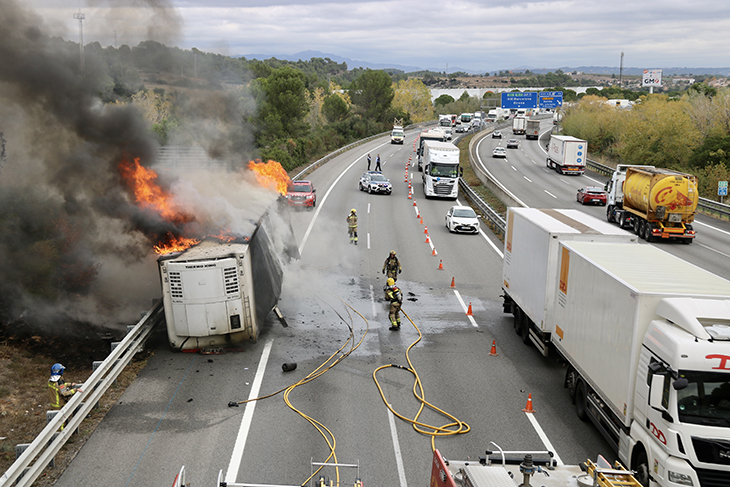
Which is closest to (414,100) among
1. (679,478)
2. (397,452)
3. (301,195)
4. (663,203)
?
(301,195)

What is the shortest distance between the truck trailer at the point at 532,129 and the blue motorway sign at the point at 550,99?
11.7ft

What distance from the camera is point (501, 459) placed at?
22.8 ft

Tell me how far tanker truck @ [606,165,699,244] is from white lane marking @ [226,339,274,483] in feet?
70.8

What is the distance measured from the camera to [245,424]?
1046cm

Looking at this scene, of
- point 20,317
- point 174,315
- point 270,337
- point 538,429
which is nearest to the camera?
point 538,429

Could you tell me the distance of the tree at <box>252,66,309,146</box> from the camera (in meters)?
59.8

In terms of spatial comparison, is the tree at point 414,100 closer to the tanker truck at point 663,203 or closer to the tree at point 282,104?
the tree at point 282,104

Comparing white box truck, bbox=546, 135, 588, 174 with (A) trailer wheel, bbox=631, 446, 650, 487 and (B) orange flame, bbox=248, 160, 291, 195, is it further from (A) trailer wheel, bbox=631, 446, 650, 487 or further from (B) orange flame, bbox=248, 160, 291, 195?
(A) trailer wheel, bbox=631, 446, 650, 487

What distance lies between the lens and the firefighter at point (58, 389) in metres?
10.0

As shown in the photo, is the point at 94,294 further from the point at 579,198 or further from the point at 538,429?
the point at 579,198

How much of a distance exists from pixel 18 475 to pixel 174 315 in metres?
5.75

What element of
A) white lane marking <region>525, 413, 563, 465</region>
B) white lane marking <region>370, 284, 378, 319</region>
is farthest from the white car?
white lane marking <region>525, 413, 563, 465</region>

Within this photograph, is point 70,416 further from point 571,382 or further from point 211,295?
point 571,382

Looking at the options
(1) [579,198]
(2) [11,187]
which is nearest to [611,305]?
(2) [11,187]
